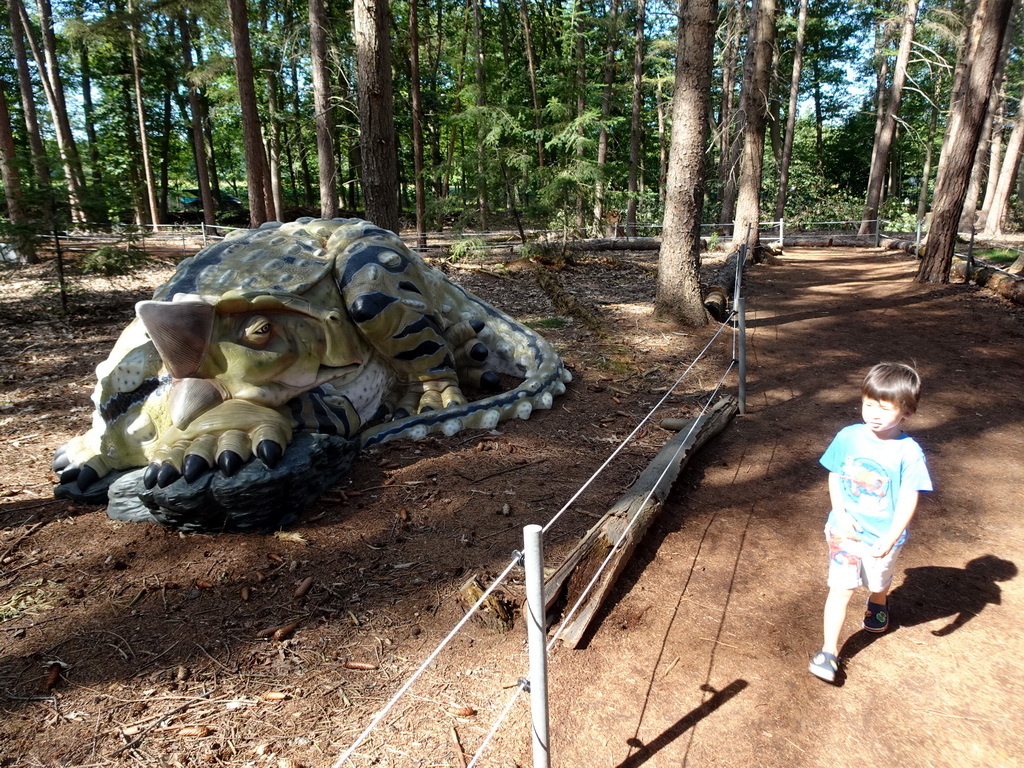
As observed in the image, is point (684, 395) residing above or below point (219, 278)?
below

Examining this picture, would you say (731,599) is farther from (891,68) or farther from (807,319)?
(891,68)

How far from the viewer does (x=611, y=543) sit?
3051 mm

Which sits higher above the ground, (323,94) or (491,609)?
(323,94)

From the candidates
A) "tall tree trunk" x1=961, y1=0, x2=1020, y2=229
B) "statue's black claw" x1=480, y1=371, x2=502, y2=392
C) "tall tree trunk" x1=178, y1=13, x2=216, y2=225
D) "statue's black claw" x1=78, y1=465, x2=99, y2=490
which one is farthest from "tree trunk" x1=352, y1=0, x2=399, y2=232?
"tall tree trunk" x1=961, y1=0, x2=1020, y2=229

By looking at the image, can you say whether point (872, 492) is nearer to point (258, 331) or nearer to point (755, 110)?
point (258, 331)

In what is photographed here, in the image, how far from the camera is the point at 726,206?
59.8ft

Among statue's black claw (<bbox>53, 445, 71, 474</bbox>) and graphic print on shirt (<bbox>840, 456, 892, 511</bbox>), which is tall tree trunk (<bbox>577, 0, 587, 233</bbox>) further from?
graphic print on shirt (<bbox>840, 456, 892, 511</bbox>)

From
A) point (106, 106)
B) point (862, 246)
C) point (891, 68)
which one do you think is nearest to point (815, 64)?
point (891, 68)

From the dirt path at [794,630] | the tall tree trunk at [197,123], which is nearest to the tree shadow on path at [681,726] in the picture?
the dirt path at [794,630]

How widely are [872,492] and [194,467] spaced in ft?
10.4

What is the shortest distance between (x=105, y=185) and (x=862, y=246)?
20.1 meters

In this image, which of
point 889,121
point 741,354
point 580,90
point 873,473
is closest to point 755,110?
point 580,90

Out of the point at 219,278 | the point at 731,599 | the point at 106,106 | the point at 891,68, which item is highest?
the point at 891,68

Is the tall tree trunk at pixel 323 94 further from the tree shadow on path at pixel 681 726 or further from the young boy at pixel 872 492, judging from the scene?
the tree shadow on path at pixel 681 726
